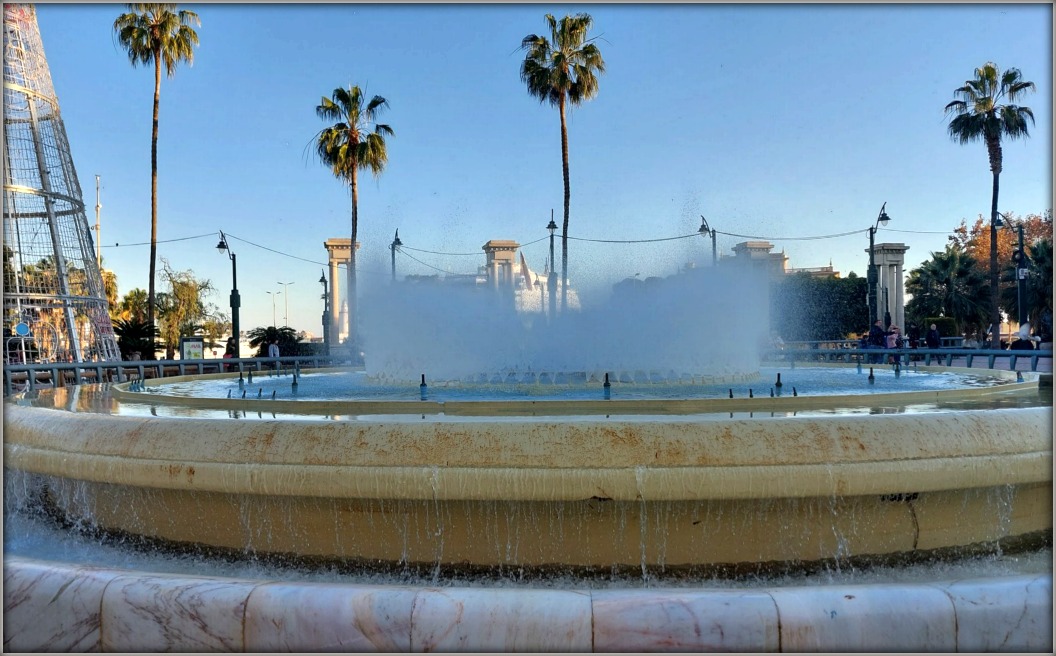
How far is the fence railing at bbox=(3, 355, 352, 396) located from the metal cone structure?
20.1ft

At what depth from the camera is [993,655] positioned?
1.96 metres

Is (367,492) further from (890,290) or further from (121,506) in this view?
(890,290)

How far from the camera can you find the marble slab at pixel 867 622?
1953 mm

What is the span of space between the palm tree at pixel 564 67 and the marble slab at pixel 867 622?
71.8 ft

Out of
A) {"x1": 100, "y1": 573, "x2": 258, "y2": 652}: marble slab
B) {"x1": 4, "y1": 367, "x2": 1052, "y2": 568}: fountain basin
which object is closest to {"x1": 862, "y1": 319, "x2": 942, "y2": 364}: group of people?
{"x1": 4, "y1": 367, "x2": 1052, "y2": 568}: fountain basin

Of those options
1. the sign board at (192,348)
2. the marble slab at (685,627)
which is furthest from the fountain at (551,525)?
the sign board at (192,348)

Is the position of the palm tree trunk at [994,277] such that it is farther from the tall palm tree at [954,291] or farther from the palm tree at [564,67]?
the palm tree at [564,67]

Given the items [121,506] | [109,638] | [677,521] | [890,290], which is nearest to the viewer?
[109,638]

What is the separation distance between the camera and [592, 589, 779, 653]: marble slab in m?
1.94

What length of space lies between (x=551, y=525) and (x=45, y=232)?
858 inches

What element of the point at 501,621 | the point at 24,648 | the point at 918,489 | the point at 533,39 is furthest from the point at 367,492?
the point at 533,39

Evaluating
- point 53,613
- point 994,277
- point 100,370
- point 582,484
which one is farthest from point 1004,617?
point 994,277

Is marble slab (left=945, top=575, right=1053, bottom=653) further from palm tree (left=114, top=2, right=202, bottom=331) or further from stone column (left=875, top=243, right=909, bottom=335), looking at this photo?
stone column (left=875, top=243, right=909, bottom=335)

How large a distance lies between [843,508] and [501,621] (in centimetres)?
170
